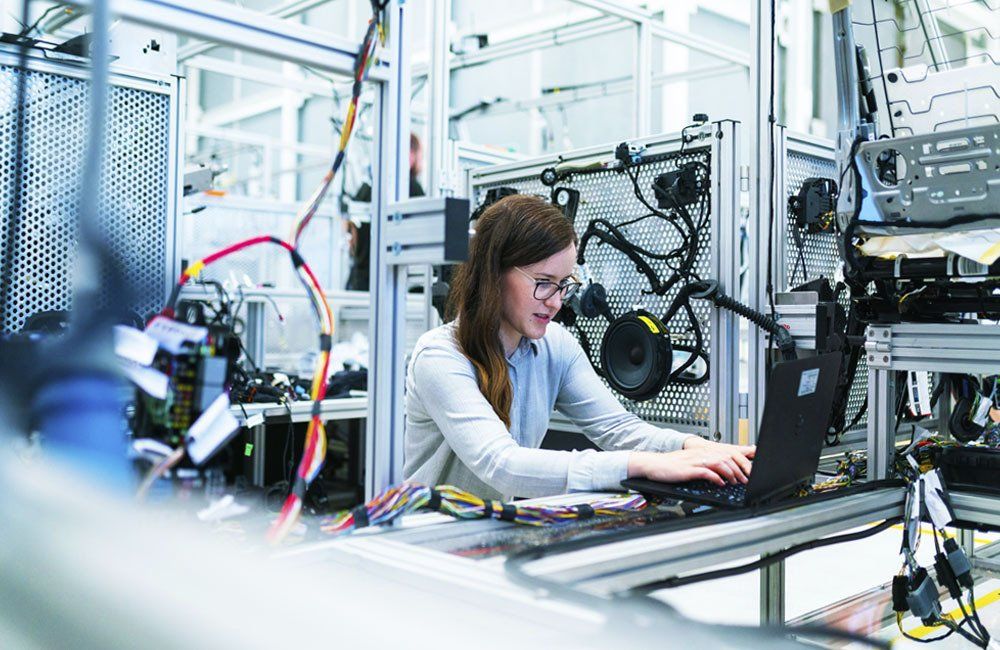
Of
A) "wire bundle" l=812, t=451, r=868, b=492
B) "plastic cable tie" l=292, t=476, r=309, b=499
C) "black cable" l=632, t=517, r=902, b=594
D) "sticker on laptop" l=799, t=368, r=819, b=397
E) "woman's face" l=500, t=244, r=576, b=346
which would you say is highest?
"woman's face" l=500, t=244, r=576, b=346

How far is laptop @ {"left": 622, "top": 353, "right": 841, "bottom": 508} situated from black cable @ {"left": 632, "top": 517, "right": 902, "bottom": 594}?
0.21ft

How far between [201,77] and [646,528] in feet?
33.4

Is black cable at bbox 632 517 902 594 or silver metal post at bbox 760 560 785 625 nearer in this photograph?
black cable at bbox 632 517 902 594

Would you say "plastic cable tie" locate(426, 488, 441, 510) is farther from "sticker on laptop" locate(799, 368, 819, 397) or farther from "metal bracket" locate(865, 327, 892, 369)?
"metal bracket" locate(865, 327, 892, 369)

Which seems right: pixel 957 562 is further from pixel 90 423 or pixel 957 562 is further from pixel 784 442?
pixel 90 423

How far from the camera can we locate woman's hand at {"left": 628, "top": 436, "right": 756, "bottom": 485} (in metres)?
1.16

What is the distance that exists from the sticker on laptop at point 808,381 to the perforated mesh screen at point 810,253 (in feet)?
2.31

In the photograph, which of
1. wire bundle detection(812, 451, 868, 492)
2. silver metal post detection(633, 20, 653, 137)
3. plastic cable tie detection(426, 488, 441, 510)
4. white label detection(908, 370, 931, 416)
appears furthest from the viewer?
silver metal post detection(633, 20, 653, 137)

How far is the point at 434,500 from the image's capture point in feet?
3.13

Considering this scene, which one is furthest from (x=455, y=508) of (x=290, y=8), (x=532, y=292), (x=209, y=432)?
(x=290, y=8)

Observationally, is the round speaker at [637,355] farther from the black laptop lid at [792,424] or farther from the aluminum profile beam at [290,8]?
the aluminum profile beam at [290,8]

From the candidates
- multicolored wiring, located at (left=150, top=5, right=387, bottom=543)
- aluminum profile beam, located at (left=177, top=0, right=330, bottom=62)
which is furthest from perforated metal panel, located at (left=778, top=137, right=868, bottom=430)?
aluminum profile beam, located at (left=177, top=0, right=330, bottom=62)

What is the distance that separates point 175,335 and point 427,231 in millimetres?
254

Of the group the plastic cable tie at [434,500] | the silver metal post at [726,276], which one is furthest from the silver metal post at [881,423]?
the plastic cable tie at [434,500]
